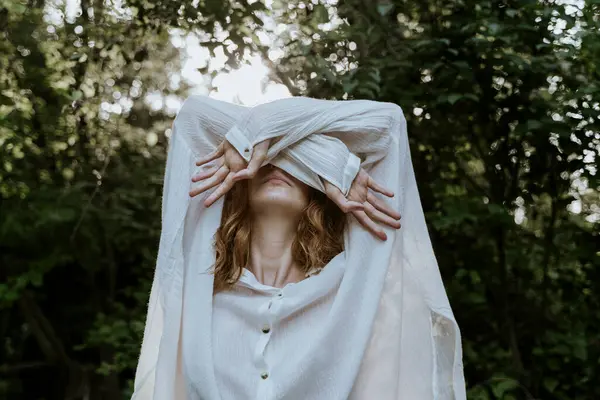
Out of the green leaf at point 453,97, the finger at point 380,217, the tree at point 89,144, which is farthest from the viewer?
the tree at point 89,144

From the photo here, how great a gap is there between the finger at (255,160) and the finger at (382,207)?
0.26 metres

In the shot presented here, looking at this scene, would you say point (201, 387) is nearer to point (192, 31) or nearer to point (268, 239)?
point (268, 239)

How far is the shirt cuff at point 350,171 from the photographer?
182 cm

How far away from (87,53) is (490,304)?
2101 millimetres

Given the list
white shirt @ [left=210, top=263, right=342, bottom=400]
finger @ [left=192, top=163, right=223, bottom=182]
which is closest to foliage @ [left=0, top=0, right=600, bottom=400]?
finger @ [left=192, top=163, right=223, bottom=182]

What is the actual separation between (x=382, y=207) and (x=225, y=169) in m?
0.37

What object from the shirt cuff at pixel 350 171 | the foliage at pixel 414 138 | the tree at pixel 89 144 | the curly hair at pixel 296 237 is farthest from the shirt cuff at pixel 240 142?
the tree at pixel 89 144

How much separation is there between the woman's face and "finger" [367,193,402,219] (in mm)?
155

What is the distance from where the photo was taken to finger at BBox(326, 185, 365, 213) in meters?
1.79

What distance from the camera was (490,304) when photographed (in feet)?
11.4

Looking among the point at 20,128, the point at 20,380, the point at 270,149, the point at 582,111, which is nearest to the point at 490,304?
the point at 582,111

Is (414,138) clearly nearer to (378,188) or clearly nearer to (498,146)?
(498,146)

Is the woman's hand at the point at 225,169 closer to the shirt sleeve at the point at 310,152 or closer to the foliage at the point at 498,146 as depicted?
the shirt sleeve at the point at 310,152

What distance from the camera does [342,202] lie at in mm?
1797
